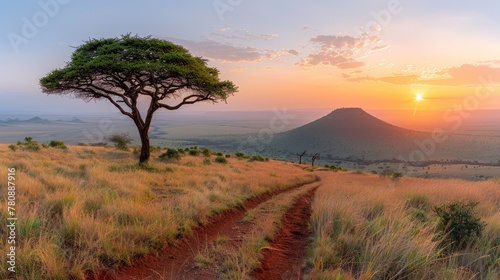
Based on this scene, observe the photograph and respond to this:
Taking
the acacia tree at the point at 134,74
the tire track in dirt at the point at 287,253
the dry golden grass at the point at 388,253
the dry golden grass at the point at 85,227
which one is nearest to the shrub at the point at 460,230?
the dry golden grass at the point at 388,253

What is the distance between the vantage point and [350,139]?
127188 millimetres

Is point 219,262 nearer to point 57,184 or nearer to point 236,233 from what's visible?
point 236,233

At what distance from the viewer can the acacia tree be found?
18.7 metres

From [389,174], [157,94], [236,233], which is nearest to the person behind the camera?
[236,233]

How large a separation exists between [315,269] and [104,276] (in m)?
3.37

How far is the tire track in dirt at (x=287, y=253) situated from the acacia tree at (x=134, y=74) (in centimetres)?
1404

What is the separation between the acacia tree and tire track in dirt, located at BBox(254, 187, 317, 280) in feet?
→ 46.1

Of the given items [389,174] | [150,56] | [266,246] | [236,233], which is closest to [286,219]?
[236,233]

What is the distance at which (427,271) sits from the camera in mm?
4852

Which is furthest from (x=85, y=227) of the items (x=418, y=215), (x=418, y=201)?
(x=418, y=201)

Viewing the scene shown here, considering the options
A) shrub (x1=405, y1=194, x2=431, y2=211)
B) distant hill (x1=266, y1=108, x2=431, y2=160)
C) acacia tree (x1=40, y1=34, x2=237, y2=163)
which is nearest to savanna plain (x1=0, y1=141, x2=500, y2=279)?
shrub (x1=405, y1=194, x2=431, y2=211)

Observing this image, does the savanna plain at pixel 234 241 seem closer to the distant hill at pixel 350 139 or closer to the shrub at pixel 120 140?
the shrub at pixel 120 140

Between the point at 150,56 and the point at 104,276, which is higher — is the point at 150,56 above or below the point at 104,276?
above

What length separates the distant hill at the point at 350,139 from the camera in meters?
107
